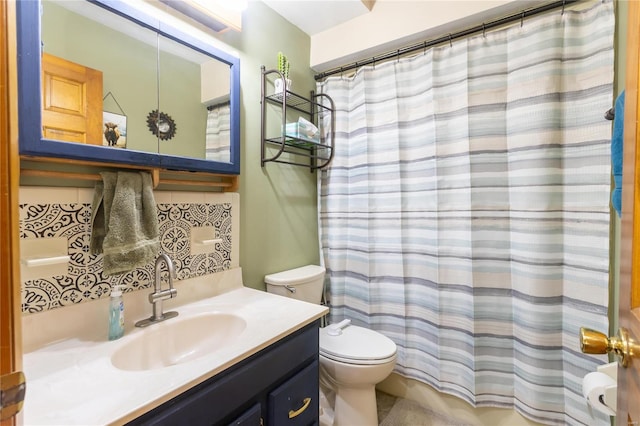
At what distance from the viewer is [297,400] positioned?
1.06 metres

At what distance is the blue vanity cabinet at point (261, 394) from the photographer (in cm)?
72

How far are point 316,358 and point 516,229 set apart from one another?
1110 mm

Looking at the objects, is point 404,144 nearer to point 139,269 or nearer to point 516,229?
point 516,229

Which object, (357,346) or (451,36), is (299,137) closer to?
(451,36)

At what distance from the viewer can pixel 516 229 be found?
53.5 inches

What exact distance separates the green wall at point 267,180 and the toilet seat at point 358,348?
499mm

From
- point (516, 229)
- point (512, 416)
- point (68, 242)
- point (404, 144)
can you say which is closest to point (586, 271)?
point (516, 229)

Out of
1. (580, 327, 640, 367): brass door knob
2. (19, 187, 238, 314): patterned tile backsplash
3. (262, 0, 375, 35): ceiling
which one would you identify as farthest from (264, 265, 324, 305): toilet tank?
(262, 0, 375, 35): ceiling

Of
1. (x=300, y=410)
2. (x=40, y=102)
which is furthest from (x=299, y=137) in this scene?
(x=300, y=410)

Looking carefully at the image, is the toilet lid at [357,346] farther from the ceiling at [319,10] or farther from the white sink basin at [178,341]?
the ceiling at [319,10]

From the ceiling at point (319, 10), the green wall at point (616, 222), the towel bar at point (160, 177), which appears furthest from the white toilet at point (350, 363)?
the ceiling at point (319, 10)

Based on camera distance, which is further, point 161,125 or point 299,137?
point 299,137

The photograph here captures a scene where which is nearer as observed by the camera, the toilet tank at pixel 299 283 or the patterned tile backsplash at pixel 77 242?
the patterned tile backsplash at pixel 77 242

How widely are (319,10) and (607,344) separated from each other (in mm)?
1941
